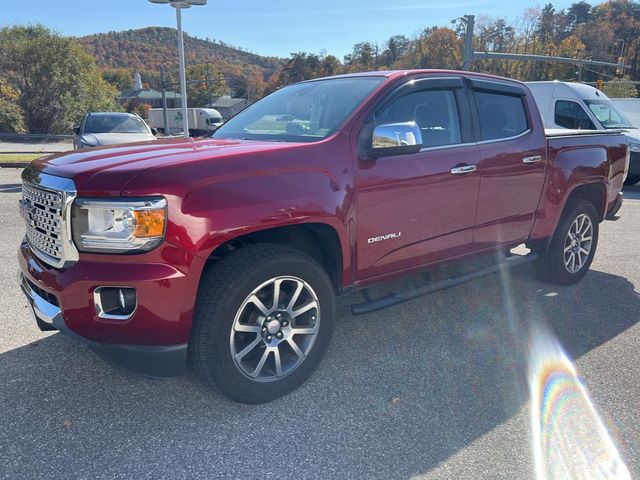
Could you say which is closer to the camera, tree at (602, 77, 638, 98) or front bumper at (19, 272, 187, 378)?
front bumper at (19, 272, 187, 378)

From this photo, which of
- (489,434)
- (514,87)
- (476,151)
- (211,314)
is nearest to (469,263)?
(476,151)

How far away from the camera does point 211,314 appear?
2.59m

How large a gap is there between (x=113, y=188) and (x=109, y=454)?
1299 millimetres

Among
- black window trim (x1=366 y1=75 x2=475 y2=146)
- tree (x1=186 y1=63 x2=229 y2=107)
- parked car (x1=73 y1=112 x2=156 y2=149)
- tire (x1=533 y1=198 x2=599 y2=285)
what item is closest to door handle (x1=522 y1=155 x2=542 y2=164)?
black window trim (x1=366 y1=75 x2=475 y2=146)

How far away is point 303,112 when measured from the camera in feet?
12.1

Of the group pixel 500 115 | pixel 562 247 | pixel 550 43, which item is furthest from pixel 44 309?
pixel 550 43

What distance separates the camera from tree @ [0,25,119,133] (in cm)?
3152

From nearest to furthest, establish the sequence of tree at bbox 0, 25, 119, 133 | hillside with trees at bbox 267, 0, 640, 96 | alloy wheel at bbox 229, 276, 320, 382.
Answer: alloy wheel at bbox 229, 276, 320, 382, tree at bbox 0, 25, 119, 133, hillside with trees at bbox 267, 0, 640, 96

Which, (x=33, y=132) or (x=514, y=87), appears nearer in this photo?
(x=514, y=87)

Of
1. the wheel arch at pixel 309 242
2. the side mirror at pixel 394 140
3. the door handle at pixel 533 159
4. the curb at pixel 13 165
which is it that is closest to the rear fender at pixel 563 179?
the door handle at pixel 533 159

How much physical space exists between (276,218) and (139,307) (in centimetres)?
84

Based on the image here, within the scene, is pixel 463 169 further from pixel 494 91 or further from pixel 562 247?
pixel 562 247

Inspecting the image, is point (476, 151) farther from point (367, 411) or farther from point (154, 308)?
point (154, 308)

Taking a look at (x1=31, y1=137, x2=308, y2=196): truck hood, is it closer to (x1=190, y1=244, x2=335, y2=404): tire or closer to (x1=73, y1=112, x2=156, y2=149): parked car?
(x1=190, y1=244, x2=335, y2=404): tire
